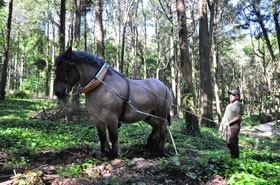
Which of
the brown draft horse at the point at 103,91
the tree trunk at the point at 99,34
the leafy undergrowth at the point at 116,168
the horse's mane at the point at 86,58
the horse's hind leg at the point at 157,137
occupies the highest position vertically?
the tree trunk at the point at 99,34

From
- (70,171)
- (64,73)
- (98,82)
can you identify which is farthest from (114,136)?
(64,73)

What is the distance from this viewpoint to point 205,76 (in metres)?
17.1

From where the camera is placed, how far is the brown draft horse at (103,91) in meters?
4.80

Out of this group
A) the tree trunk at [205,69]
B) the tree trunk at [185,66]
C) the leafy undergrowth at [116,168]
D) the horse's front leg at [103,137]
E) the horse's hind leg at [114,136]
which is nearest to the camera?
the leafy undergrowth at [116,168]

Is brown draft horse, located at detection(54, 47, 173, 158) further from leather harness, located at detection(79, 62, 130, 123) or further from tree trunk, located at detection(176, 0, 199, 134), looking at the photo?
tree trunk, located at detection(176, 0, 199, 134)

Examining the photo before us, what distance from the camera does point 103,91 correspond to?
4.84 meters

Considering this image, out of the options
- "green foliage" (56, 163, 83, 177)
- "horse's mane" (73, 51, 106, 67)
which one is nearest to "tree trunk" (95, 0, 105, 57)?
"horse's mane" (73, 51, 106, 67)

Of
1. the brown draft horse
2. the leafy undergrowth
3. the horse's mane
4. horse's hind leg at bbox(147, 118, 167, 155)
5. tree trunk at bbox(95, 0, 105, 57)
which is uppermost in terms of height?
tree trunk at bbox(95, 0, 105, 57)

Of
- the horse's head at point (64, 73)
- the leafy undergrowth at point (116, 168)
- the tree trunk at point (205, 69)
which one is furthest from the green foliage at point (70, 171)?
the tree trunk at point (205, 69)

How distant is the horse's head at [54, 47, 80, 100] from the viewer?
4.77 m

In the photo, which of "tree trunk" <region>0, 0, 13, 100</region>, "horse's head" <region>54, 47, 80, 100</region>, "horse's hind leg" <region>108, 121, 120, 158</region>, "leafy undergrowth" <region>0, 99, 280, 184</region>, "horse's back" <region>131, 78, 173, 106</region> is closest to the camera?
"leafy undergrowth" <region>0, 99, 280, 184</region>

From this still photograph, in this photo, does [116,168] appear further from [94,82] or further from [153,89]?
[153,89]

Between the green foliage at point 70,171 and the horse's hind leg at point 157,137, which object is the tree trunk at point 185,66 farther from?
the green foliage at point 70,171

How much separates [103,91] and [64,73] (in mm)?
759
